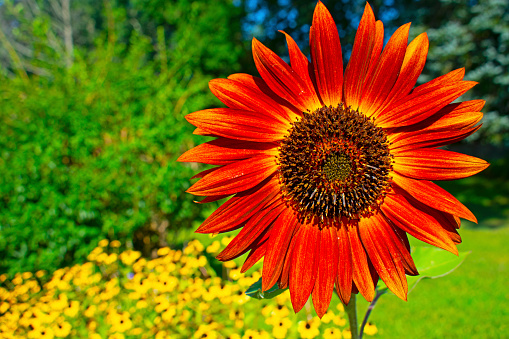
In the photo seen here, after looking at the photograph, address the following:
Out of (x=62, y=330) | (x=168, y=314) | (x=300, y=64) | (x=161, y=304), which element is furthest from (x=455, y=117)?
(x=62, y=330)

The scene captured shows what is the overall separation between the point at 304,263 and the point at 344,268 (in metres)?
0.11

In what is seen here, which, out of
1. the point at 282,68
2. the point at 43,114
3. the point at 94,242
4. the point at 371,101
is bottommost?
the point at 94,242

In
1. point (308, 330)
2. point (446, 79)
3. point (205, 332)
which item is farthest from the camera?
point (205, 332)

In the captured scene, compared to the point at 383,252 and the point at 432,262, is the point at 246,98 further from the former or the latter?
the point at 432,262

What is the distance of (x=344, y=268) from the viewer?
1051mm

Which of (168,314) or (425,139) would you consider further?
(168,314)

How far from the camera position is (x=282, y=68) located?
107 cm

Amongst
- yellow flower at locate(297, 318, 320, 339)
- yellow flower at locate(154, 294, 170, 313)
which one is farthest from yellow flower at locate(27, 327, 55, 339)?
yellow flower at locate(297, 318, 320, 339)

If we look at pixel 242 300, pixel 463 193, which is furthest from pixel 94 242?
pixel 463 193

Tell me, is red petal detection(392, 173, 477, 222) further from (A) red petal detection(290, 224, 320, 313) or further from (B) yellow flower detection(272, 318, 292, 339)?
(B) yellow flower detection(272, 318, 292, 339)

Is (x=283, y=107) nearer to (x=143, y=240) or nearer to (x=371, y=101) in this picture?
(x=371, y=101)

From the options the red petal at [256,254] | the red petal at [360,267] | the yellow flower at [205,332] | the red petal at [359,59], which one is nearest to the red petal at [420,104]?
the red petal at [359,59]

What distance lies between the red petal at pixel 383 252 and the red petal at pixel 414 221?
37 millimetres

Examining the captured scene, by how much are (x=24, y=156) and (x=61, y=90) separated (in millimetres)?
1518
